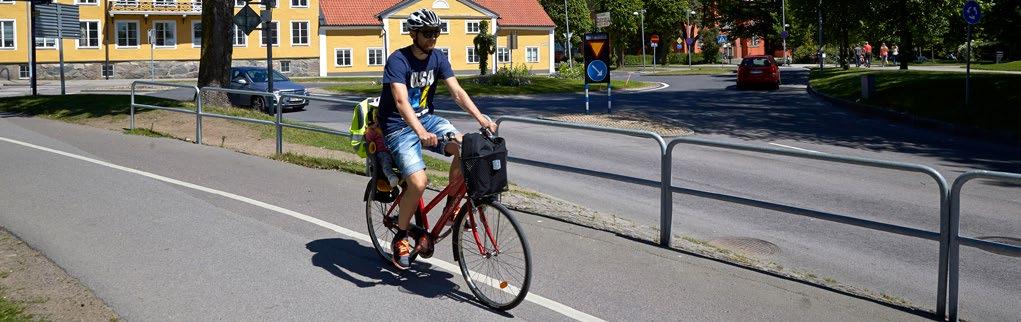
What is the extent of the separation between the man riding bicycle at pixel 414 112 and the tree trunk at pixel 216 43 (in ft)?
58.0

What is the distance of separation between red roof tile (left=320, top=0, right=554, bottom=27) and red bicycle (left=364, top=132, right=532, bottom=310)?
215 feet

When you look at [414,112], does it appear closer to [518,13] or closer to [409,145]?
[409,145]

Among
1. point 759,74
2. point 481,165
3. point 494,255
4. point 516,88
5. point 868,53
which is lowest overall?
point 494,255

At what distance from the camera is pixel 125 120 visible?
795 inches

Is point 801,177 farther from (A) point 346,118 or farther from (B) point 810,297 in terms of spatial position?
(A) point 346,118

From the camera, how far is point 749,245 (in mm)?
9133

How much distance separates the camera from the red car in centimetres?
4341

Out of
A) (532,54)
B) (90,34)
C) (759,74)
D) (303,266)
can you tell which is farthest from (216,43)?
(532,54)

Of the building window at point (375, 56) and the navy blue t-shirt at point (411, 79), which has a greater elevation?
the building window at point (375, 56)

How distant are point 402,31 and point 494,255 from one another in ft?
224

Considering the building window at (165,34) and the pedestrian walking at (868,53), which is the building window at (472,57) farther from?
the pedestrian walking at (868,53)

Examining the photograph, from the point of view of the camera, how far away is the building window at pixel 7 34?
6003 centimetres

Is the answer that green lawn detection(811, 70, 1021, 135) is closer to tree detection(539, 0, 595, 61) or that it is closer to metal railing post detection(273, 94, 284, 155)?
metal railing post detection(273, 94, 284, 155)

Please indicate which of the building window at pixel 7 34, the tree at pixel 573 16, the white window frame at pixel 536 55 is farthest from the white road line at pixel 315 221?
the tree at pixel 573 16
